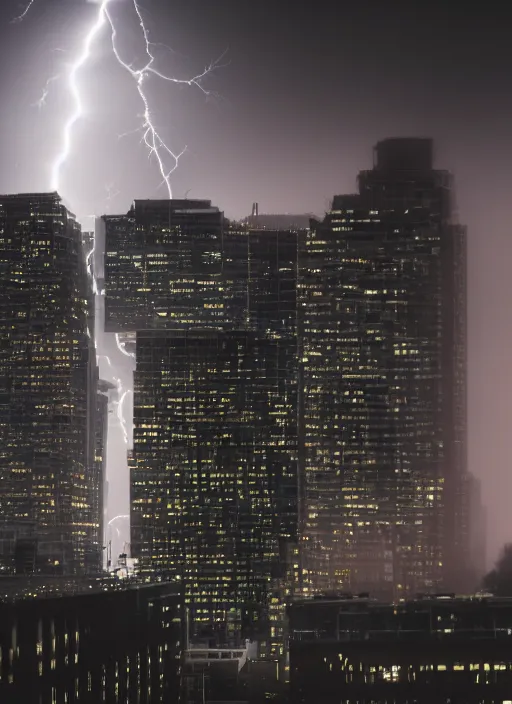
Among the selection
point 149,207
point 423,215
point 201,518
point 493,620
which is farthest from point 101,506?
point 493,620

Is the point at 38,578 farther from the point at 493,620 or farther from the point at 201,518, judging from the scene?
the point at 201,518

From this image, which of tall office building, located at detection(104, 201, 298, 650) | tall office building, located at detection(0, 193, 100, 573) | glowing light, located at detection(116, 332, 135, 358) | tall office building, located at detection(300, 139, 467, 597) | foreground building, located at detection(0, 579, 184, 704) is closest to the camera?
foreground building, located at detection(0, 579, 184, 704)

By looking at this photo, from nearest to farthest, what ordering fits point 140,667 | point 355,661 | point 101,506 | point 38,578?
point 140,667 < point 355,661 < point 38,578 < point 101,506

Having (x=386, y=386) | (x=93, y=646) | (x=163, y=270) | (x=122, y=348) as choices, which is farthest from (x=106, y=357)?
(x=93, y=646)

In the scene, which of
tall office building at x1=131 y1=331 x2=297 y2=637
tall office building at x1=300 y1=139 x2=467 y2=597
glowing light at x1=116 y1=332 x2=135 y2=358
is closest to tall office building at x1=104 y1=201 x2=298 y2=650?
tall office building at x1=131 y1=331 x2=297 y2=637

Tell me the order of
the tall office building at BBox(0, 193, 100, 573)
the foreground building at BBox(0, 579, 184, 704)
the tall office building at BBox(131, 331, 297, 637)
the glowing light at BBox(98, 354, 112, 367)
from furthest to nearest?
the glowing light at BBox(98, 354, 112, 367) → the tall office building at BBox(131, 331, 297, 637) → the tall office building at BBox(0, 193, 100, 573) → the foreground building at BBox(0, 579, 184, 704)

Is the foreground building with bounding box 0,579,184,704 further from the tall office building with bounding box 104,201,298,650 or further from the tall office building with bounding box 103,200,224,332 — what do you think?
the tall office building with bounding box 103,200,224,332

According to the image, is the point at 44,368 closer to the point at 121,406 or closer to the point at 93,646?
the point at 121,406
